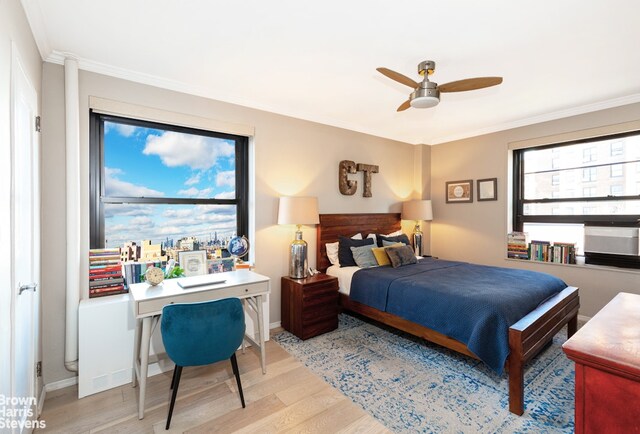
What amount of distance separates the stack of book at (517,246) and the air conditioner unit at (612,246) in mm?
616

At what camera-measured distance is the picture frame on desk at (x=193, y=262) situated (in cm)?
286

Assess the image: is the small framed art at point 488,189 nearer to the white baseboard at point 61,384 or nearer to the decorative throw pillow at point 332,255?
the decorative throw pillow at point 332,255

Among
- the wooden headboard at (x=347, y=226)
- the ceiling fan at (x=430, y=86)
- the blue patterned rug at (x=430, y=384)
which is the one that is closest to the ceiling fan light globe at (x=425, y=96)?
the ceiling fan at (x=430, y=86)

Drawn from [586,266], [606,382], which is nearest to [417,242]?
[586,266]

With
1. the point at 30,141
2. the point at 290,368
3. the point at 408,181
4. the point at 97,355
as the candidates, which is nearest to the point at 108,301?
the point at 97,355

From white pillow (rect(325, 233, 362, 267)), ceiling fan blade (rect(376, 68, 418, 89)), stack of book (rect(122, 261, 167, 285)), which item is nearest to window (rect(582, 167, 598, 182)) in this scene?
ceiling fan blade (rect(376, 68, 418, 89))

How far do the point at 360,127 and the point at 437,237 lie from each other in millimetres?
2246

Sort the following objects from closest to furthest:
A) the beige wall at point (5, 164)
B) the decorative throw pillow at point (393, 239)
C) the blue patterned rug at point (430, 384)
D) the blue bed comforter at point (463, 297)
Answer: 1. the beige wall at point (5, 164)
2. the blue patterned rug at point (430, 384)
3. the blue bed comforter at point (463, 297)
4. the decorative throw pillow at point (393, 239)

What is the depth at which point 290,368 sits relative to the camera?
8.69ft

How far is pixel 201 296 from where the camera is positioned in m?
2.36

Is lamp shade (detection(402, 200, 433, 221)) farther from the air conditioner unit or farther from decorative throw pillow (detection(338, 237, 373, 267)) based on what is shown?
the air conditioner unit

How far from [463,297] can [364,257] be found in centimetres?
143

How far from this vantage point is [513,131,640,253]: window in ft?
11.4

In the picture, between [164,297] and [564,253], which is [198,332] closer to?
[164,297]
